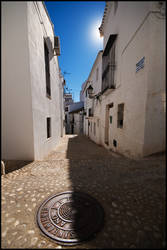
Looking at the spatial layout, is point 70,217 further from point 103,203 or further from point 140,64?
point 140,64

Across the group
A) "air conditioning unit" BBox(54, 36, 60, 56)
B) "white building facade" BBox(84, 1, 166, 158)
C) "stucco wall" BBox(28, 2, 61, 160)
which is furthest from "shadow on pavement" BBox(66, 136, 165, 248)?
"air conditioning unit" BBox(54, 36, 60, 56)

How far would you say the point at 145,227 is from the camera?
112cm

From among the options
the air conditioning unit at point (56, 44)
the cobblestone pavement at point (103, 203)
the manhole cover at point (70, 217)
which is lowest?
the manhole cover at point (70, 217)

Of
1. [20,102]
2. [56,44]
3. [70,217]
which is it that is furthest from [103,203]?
[56,44]

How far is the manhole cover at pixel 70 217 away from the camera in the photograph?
1.18 meters

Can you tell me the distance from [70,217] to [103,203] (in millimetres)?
534

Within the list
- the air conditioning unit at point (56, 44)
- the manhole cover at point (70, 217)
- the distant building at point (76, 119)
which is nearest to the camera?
the manhole cover at point (70, 217)

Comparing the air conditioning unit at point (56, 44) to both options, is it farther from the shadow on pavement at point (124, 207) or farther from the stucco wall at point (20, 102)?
the shadow on pavement at point (124, 207)

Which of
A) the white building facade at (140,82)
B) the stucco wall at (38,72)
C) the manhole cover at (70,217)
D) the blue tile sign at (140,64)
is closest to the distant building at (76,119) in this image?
the stucco wall at (38,72)

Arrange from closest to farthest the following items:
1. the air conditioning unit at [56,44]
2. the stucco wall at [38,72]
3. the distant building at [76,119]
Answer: the stucco wall at [38,72]
the air conditioning unit at [56,44]
the distant building at [76,119]

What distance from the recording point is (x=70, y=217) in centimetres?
139

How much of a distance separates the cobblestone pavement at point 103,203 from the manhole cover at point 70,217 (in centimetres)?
8

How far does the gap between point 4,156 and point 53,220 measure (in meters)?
2.53

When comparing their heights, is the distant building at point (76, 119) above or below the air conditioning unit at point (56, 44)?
below
